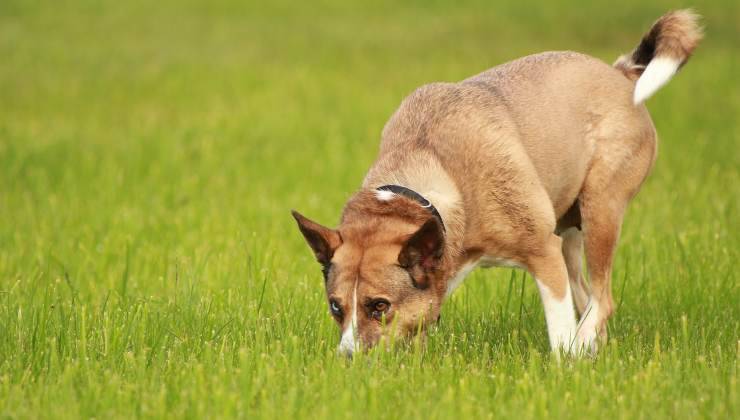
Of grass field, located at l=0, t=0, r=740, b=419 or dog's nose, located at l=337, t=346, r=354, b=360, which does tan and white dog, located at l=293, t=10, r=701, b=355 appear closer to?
dog's nose, located at l=337, t=346, r=354, b=360

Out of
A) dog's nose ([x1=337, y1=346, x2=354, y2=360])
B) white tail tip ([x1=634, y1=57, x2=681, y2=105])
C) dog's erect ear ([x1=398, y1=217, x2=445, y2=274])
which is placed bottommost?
dog's nose ([x1=337, y1=346, x2=354, y2=360])

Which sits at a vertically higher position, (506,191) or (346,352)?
(506,191)

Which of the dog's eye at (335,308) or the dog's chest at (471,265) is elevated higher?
the dog's chest at (471,265)

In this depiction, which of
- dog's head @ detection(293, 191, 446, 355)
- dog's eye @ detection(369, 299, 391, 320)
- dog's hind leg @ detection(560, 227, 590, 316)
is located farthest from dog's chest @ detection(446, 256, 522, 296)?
dog's hind leg @ detection(560, 227, 590, 316)

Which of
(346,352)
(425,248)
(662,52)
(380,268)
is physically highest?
(662,52)

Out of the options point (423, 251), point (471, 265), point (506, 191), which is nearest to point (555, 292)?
point (471, 265)

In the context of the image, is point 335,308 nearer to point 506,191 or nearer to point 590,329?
point 506,191

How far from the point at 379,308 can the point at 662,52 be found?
281cm

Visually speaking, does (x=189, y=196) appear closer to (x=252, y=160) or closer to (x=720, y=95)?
(x=252, y=160)

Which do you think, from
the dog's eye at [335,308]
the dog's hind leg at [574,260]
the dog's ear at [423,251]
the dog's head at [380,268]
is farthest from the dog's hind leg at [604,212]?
the dog's eye at [335,308]

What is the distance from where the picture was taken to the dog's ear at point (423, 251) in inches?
214

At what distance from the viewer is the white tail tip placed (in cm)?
682

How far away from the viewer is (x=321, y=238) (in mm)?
5539

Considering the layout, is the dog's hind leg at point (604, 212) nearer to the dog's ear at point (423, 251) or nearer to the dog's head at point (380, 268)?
the dog's head at point (380, 268)
